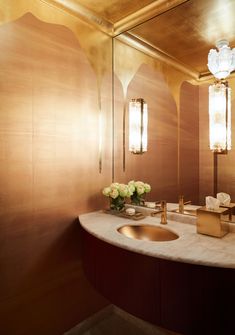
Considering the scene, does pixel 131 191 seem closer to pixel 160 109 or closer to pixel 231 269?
pixel 160 109

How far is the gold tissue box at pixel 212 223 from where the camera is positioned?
135 cm

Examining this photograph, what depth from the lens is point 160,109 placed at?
1.91 m

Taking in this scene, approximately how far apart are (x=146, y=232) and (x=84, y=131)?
89cm

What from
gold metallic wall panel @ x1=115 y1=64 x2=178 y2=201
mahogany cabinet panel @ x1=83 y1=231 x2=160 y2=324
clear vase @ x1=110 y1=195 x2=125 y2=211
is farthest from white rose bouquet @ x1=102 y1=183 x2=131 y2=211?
mahogany cabinet panel @ x1=83 y1=231 x2=160 y2=324

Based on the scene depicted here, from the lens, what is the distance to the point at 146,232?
5.34 ft

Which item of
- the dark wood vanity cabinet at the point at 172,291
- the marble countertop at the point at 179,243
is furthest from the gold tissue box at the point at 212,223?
the dark wood vanity cabinet at the point at 172,291

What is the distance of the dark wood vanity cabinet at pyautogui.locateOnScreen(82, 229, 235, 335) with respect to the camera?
102cm

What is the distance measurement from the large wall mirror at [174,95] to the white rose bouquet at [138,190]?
0.19ft

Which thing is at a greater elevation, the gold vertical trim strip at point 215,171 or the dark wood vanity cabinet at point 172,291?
the gold vertical trim strip at point 215,171

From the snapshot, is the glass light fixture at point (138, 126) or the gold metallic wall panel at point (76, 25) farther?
the glass light fixture at point (138, 126)

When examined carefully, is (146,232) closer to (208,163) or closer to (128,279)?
(128,279)

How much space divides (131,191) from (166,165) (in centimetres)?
34

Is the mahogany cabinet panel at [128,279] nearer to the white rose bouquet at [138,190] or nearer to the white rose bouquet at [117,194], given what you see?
the white rose bouquet at [117,194]

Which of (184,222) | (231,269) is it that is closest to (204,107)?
(184,222)
